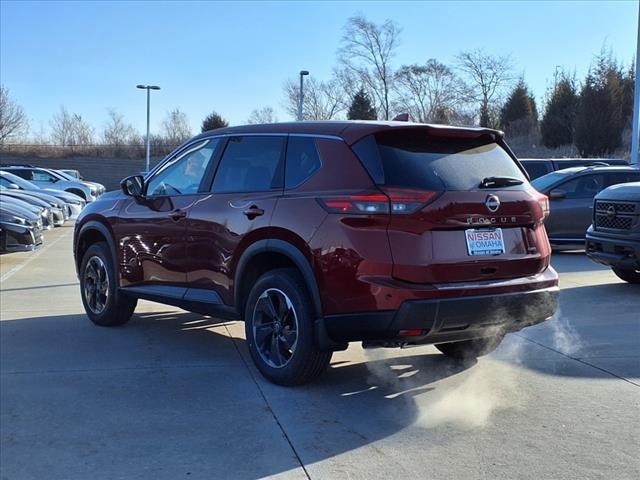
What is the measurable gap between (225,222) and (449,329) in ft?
6.42

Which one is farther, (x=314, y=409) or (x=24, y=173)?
(x=24, y=173)

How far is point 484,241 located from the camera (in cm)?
446

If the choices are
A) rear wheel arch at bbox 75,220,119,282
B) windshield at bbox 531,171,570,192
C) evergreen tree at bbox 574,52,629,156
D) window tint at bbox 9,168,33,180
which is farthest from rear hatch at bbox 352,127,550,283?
evergreen tree at bbox 574,52,629,156

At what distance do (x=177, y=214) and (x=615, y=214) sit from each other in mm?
5772

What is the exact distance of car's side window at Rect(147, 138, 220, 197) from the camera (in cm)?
584

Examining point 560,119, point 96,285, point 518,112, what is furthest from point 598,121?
point 96,285

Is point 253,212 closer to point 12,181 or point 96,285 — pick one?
point 96,285

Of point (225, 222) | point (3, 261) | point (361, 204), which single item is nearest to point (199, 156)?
point (225, 222)

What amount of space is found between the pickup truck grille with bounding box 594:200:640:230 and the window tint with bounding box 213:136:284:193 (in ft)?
17.4

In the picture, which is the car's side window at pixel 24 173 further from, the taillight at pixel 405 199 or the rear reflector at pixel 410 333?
the rear reflector at pixel 410 333

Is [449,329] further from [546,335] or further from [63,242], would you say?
[63,242]

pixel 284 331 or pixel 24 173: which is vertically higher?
pixel 24 173

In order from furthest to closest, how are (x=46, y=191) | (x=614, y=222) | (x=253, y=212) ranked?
(x=46, y=191) → (x=614, y=222) → (x=253, y=212)

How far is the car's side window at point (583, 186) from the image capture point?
13.1m
